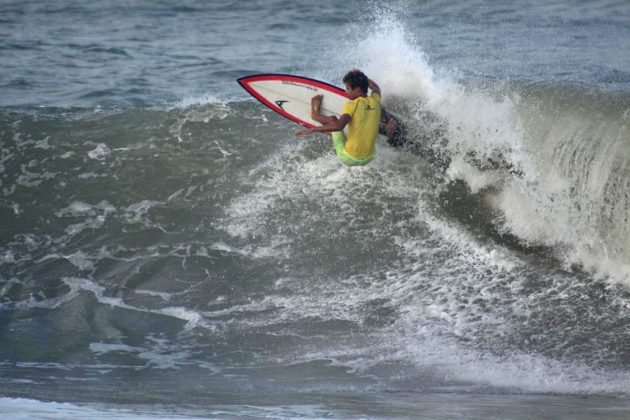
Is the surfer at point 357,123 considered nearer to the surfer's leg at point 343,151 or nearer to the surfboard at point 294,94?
the surfer's leg at point 343,151

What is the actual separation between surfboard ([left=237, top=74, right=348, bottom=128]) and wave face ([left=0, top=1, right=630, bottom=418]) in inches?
28.0

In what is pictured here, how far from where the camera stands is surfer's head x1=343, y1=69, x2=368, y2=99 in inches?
356

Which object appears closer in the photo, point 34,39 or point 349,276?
point 349,276

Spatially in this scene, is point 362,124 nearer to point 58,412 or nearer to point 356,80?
point 356,80

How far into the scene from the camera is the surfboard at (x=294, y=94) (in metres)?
10.2

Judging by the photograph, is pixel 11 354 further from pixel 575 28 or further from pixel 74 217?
pixel 575 28

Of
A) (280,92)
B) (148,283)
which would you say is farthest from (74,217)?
(280,92)

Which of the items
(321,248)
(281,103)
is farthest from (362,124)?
(281,103)

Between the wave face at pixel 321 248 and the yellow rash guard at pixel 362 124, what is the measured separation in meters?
0.91

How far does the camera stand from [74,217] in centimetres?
1009

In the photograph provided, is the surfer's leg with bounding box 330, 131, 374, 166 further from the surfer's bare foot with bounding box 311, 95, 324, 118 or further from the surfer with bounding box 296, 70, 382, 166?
the surfer's bare foot with bounding box 311, 95, 324, 118

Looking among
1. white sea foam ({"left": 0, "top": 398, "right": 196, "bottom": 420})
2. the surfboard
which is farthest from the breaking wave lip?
white sea foam ({"left": 0, "top": 398, "right": 196, "bottom": 420})

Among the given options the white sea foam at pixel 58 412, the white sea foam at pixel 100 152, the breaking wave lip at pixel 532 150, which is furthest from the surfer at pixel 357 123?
the white sea foam at pixel 58 412

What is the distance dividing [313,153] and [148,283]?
313 cm
